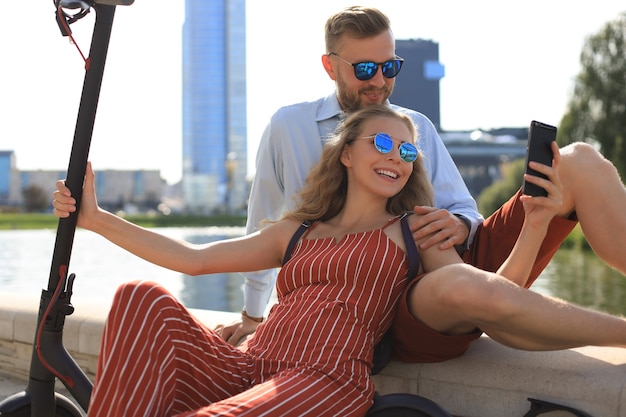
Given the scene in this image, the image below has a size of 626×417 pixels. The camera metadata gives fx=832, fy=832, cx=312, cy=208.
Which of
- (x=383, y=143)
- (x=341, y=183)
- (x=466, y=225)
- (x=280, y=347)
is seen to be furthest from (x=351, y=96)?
(x=280, y=347)

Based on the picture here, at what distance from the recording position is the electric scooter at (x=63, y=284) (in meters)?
2.34

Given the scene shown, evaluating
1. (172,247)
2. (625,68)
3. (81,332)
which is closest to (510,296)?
(172,247)

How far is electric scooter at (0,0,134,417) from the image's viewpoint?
234cm

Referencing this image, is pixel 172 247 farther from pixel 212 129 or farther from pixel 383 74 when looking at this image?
pixel 212 129

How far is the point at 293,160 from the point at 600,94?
21.9m

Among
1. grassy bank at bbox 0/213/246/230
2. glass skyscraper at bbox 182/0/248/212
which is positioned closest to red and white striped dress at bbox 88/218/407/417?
grassy bank at bbox 0/213/246/230

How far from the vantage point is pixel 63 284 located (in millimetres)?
2350

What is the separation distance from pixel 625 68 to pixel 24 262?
1674 centimetres

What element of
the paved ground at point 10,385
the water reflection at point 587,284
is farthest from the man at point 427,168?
the water reflection at point 587,284

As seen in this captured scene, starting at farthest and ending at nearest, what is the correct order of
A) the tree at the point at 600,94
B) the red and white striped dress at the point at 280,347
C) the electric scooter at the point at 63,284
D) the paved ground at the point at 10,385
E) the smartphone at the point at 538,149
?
1. the tree at the point at 600,94
2. the paved ground at the point at 10,385
3. the electric scooter at the point at 63,284
4. the smartphone at the point at 538,149
5. the red and white striped dress at the point at 280,347

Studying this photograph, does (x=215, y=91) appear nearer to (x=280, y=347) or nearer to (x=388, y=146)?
(x=388, y=146)

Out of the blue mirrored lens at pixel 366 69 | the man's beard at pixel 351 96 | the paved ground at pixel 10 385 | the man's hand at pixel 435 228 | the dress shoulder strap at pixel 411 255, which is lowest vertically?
the paved ground at pixel 10 385

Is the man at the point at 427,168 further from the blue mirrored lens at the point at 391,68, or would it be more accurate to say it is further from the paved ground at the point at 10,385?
the paved ground at the point at 10,385

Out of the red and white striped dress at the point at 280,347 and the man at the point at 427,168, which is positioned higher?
A: the man at the point at 427,168
